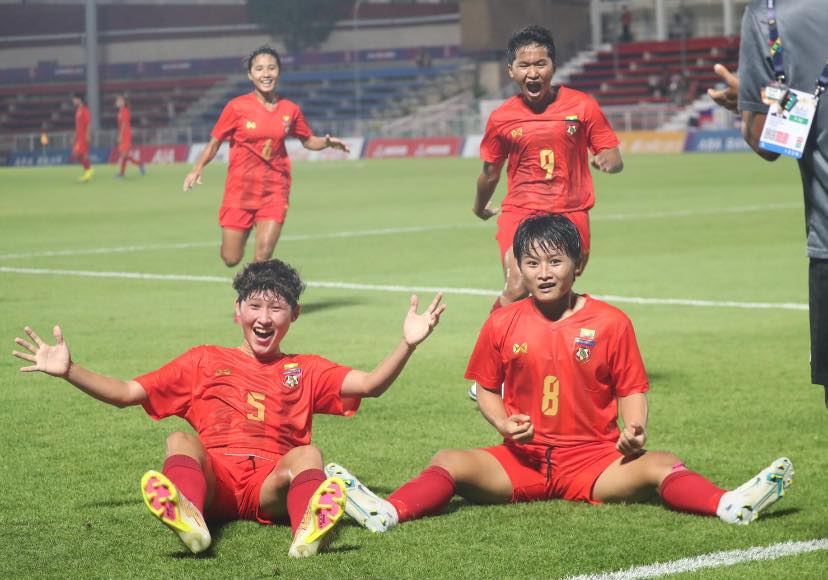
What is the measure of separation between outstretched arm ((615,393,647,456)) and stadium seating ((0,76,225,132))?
227 feet

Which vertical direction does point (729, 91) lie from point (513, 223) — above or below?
above

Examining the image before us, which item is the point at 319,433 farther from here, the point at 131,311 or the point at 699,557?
the point at 131,311

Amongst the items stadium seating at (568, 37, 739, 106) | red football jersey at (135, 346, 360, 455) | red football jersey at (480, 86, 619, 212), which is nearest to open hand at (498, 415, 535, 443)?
red football jersey at (135, 346, 360, 455)

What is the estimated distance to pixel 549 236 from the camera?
5.98 metres

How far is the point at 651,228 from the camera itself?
2138 centimetres

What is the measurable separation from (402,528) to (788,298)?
844cm

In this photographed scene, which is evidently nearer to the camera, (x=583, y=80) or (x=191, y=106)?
(x=583, y=80)

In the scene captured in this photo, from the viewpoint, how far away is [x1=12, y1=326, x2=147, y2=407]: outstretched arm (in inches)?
213

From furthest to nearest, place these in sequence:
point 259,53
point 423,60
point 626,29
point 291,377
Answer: point 423,60 → point 626,29 → point 259,53 → point 291,377

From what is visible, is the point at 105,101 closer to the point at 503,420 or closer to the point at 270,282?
the point at 270,282

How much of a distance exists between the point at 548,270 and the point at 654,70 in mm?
60443

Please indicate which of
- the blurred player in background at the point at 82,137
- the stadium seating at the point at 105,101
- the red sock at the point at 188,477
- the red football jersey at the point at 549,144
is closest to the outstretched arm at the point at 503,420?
the red sock at the point at 188,477

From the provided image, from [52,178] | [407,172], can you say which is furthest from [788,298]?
[52,178]

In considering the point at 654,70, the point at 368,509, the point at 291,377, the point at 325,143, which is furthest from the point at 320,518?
the point at 654,70
